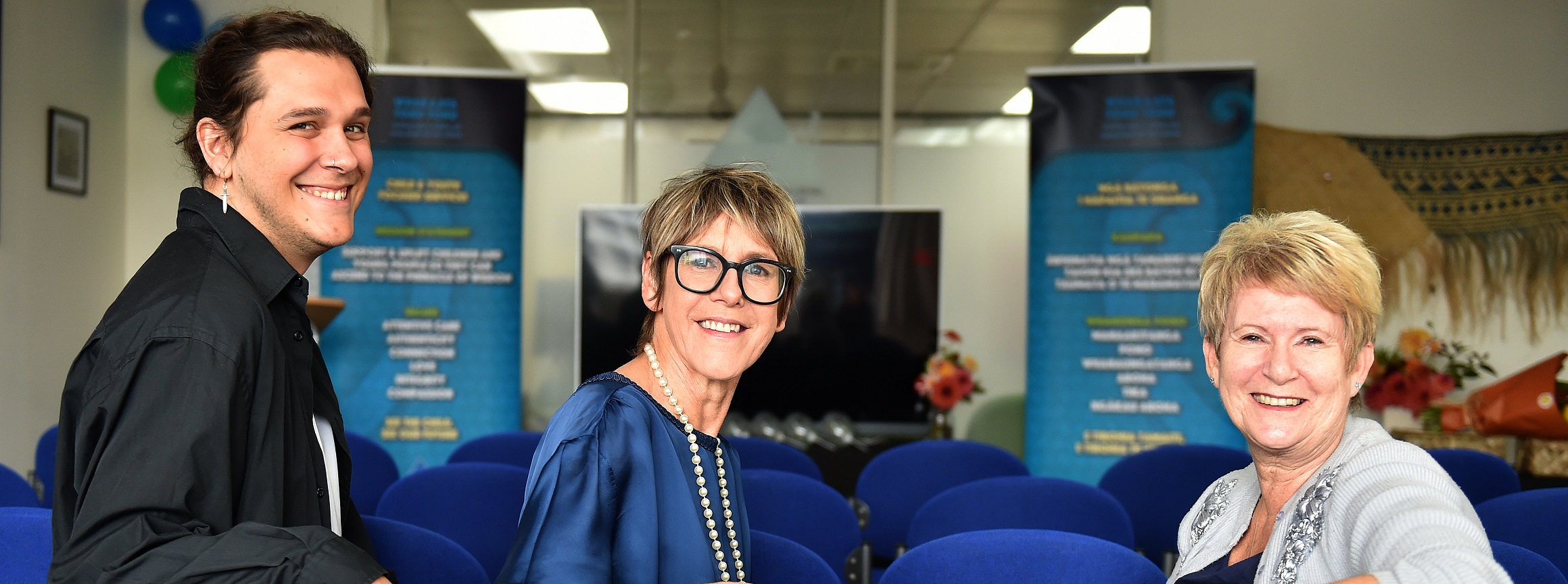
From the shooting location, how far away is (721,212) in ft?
4.63

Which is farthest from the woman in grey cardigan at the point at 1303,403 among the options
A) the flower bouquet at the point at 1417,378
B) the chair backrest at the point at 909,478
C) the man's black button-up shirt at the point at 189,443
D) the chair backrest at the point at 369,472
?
the flower bouquet at the point at 1417,378

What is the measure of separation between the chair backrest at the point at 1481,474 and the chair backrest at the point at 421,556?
10.0 ft

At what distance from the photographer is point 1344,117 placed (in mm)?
5898

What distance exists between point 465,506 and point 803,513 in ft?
2.94

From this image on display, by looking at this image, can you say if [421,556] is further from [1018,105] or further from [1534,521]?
[1018,105]

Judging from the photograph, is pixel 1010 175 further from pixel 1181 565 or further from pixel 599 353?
pixel 1181 565

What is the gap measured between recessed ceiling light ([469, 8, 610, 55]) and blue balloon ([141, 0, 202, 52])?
5.16ft

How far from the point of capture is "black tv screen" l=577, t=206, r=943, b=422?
5680 millimetres

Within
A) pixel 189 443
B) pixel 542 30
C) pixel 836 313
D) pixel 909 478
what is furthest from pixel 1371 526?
pixel 542 30

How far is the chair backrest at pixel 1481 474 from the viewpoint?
338 centimetres

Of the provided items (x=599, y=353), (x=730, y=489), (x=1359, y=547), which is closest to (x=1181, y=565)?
(x=1359, y=547)

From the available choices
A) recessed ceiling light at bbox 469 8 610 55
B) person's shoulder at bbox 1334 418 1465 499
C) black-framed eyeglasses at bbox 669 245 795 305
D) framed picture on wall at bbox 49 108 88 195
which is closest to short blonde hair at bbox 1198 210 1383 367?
person's shoulder at bbox 1334 418 1465 499

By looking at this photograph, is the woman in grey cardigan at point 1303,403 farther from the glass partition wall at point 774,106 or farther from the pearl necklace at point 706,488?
the glass partition wall at point 774,106

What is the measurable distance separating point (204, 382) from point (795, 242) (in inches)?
29.0
